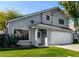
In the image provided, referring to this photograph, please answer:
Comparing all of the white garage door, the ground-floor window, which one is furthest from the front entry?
the ground-floor window

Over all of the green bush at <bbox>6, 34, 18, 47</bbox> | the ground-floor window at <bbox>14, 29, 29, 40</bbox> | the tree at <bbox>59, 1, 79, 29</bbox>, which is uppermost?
the tree at <bbox>59, 1, 79, 29</bbox>

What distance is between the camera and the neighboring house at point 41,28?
22.2m

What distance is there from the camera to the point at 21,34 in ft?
73.2

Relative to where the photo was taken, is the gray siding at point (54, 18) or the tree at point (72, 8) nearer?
the tree at point (72, 8)

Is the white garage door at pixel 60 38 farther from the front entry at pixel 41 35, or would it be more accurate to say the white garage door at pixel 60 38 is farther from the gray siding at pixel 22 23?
the gray siding at pixel 22 23

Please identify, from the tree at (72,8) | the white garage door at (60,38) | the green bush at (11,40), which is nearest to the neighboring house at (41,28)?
the white garage door at (60,38)

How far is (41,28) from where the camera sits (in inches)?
910

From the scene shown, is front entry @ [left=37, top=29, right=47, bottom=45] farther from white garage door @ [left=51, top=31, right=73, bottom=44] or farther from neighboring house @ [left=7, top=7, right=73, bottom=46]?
white garage door @ [left=51, top=31, right=73, bottom=44]

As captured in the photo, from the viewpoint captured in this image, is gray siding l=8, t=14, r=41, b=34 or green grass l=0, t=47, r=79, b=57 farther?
gray siding l=8, t=14, r=41, b=34

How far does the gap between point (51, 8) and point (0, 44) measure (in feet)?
28.8

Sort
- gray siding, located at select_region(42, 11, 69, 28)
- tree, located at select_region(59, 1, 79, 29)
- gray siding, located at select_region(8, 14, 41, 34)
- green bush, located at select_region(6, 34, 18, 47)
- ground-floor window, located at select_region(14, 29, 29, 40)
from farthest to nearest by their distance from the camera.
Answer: gray siding, located at select_region(42, 11, 69, 28) → tree, located at select_region(59, 1, 79, 29) → ground-floor window, located at select_region(14, 29, 29, 40) → gray siding, located at select_region(8, 14, 41, 34) → green bush, located at select_region(6, 34, 18, 47)

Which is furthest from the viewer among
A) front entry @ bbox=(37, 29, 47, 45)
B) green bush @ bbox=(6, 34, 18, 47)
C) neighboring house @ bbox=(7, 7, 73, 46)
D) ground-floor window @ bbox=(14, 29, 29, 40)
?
front entry @ bbox=(37, 29, 47, 45)

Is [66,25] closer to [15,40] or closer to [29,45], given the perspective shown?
[29,45]

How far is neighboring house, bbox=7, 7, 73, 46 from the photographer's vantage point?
22.2 m
